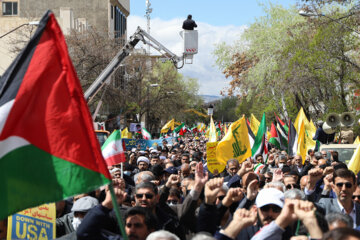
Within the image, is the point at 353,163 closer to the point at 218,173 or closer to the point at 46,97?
the point at 218,173

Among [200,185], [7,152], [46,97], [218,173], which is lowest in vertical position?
[218,173]

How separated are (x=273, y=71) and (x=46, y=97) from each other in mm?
38460

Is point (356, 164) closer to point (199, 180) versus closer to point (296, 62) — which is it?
point (199, 180)

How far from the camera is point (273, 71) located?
41906 mm

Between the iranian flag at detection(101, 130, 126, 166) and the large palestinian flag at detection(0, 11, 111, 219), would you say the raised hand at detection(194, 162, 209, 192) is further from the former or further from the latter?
the iranian flag at detection(101, 130, 126, 166)

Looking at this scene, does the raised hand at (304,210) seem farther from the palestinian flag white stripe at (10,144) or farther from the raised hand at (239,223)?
the palestinian flag white stripe at (10,144)

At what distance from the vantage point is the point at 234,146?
1216 cm

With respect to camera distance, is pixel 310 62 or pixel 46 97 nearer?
pixel 46 97

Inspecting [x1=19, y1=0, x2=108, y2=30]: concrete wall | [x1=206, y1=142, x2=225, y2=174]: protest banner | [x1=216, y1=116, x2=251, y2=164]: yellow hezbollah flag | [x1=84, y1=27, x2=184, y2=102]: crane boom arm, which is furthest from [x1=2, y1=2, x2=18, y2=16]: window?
[x1=216, y1=116, x2=251, y2=164]: yellow hezbollah flag

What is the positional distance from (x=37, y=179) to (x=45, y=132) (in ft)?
1.08

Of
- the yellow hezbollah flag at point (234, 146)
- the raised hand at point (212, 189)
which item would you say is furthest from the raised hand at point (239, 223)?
the yellow hezbollah flag at point (234, 146)

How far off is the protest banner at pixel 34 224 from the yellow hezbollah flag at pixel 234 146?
232 inches

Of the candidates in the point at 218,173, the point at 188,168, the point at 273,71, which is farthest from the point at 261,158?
the point at 273,71

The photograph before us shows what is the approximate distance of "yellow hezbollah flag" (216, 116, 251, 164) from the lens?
11875 mm
